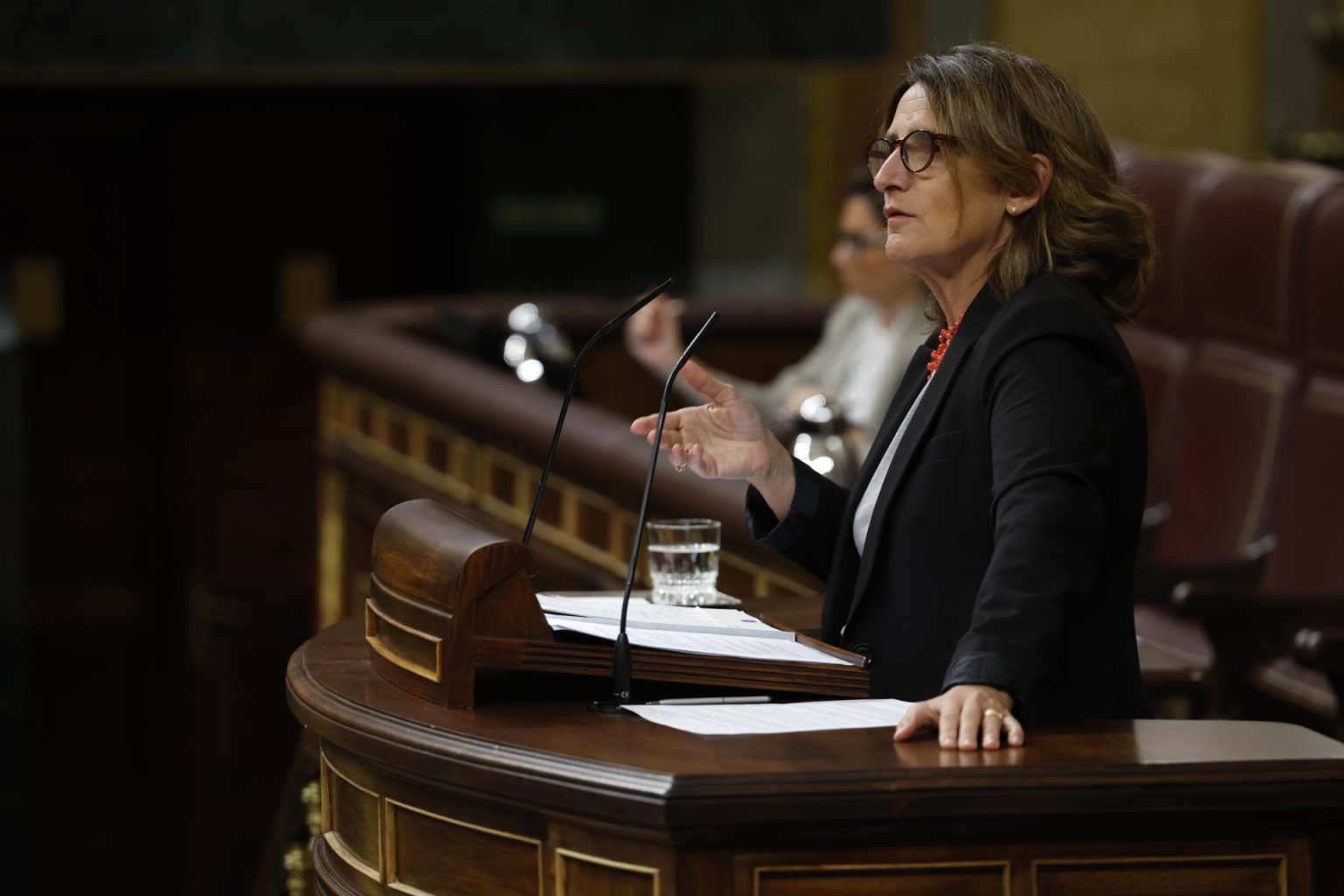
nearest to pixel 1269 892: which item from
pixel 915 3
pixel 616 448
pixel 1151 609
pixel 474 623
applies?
pixel 474 623

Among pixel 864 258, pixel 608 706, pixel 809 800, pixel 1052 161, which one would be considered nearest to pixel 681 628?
pixel 608 706

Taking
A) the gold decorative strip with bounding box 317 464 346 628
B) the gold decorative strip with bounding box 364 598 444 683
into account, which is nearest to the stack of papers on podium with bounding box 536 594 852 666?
the gold decorative strip with bounding box 364 598 444 683

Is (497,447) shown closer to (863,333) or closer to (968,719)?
(863,333)

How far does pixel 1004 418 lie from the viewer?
6.15 feet

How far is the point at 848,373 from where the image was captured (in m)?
4.98

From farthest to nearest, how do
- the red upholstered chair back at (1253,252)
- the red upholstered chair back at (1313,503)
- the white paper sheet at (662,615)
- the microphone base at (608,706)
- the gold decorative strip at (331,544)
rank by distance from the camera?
the gold decorative strip at (331,544) < the red upholstered chair back at (1253,252) < the red upholstered chair back at (1313,503) < the white paper sheet at (662,615) < the microphone base at (608,706)

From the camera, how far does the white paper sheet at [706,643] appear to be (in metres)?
1.93

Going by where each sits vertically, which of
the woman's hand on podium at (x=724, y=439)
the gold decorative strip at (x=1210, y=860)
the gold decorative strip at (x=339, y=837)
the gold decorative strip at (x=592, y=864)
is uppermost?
the woman's hand on podium at (x=724, y=439)

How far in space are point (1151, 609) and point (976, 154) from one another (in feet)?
8.18

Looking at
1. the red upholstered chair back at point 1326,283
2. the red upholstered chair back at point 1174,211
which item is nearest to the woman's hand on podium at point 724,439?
the red upholstered chair back at point 1326,283

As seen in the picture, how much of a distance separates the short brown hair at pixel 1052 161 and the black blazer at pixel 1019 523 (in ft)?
0.14

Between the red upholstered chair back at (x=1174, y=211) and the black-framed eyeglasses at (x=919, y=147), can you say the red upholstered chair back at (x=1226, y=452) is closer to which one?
the red upholstered chair back at (x=1174, y=211)

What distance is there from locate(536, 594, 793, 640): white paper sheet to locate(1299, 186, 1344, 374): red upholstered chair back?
211cm

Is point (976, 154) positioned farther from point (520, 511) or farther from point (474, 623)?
point (520, 511)
